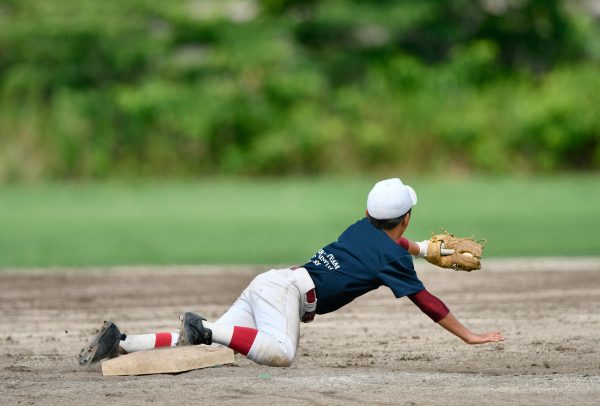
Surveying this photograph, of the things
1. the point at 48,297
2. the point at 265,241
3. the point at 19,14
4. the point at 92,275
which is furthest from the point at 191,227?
the point at 19,14

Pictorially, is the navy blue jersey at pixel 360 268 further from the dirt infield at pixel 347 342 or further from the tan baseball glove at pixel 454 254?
the tan baseball glove at pixel 454 254

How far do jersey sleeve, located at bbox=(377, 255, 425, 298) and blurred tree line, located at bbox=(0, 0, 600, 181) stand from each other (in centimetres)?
1835

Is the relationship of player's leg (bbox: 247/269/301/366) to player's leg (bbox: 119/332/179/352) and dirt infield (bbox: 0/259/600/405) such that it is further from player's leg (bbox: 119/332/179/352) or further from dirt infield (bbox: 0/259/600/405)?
player's leg (bbox: 119/332/179/352)

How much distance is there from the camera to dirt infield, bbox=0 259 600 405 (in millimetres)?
6324

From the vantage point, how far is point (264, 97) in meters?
26.6

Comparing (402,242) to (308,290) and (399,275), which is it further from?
(308,290)

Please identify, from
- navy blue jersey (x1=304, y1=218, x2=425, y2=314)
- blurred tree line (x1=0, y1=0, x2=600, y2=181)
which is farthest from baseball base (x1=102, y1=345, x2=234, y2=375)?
blurred tree line (x1=0, y1=0, x2=600, y2=181)

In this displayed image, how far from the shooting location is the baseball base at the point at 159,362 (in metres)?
6.91

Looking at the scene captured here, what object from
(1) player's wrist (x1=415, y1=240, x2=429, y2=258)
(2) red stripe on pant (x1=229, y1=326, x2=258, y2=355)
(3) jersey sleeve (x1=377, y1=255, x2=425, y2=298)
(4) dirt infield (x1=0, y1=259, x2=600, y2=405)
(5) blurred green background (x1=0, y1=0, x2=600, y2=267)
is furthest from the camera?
(5) blurred green background (x1=0, y1=0, x2=600, y2=267)

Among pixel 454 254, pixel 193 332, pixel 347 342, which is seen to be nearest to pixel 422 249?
pixel 454 254

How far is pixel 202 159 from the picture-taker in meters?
26.2

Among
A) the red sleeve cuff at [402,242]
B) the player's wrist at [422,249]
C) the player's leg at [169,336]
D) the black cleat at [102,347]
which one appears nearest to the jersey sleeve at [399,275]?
the red sleeve cuff at [402,242]

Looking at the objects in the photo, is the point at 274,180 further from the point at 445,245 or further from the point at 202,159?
the point at 445,245

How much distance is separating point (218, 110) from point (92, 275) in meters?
14.1
